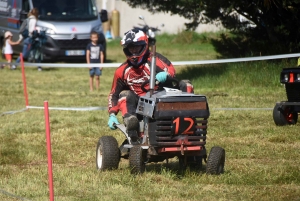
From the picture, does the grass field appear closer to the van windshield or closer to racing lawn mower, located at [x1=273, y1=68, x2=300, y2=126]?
racing lawn mower, located at [x1=273, y1=68, x2=300, y2=126]

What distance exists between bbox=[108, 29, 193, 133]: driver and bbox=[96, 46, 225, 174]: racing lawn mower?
0.19 m

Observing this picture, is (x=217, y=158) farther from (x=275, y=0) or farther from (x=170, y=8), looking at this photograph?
(x=170, y=8)

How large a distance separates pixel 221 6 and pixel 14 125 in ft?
23.0

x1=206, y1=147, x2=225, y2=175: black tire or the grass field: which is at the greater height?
x1=206, y1=147, x2=225, y2=175: black tire

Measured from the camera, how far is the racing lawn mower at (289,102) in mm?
11492

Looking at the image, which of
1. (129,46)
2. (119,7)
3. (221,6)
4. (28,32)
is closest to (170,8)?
(221,6)

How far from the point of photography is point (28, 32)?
25.5m

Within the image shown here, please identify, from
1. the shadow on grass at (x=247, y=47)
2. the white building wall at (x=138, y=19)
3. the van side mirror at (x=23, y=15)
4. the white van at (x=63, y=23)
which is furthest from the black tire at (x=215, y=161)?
the white building wall at (x=138, y=19)

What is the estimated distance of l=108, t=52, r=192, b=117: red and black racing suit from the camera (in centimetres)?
855

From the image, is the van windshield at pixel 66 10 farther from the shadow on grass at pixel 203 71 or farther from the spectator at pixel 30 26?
the shadow on grass at pixel 203 71

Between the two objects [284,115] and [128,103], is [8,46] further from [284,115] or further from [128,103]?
[128,103]

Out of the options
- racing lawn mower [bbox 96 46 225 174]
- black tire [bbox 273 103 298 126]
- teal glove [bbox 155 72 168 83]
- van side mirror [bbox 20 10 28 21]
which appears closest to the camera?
racing lawn mower [bbox 96 46 225 174]

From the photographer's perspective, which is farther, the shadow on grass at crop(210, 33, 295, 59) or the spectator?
the spectator

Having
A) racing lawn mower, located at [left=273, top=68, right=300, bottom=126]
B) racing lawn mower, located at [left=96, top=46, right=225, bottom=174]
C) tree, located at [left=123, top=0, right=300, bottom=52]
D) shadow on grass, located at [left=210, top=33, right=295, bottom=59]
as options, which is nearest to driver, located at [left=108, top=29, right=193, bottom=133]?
racing lawn mower, located at [left=96, top=46, right=225, bottom=174]
